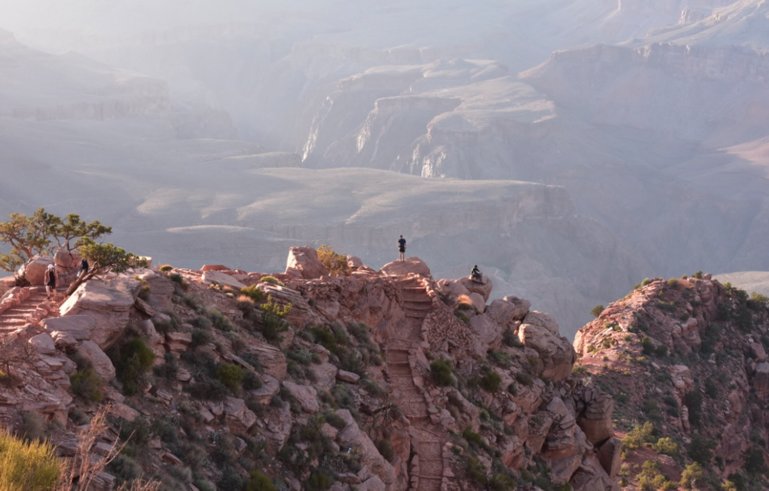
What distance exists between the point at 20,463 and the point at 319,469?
25.7 feet

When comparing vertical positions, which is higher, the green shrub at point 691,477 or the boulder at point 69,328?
the boulder at point 69,328

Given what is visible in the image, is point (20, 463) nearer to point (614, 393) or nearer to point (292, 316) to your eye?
point (292, 316)

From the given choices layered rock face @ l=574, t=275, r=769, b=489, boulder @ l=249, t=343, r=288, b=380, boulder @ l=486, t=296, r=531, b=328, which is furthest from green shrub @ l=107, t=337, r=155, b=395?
layered rock face @ l=574, t=275, r=769, b=489

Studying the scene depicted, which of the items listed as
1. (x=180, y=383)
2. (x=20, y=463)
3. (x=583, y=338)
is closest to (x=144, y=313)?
(x=180, y=383)

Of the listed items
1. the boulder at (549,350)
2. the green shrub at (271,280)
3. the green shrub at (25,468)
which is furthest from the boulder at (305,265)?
the green shrub at (25,468)

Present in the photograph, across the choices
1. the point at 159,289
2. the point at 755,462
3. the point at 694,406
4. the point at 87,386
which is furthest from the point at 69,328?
the point at 755,462

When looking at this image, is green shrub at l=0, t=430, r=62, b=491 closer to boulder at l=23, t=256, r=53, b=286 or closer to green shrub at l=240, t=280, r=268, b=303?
boulder at l=23, t=256, r=53, b=286

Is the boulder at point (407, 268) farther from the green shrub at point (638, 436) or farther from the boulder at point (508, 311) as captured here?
the green shrub at point (638, 436)

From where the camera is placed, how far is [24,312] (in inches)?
750

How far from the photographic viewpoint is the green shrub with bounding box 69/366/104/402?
15.1 m

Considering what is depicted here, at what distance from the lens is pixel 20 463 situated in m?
10.8

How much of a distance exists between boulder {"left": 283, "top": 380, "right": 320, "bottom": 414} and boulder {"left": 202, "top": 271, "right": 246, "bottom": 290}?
494 cm

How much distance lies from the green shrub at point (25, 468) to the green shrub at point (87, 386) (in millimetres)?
3688

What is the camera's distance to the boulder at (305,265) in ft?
95.1
